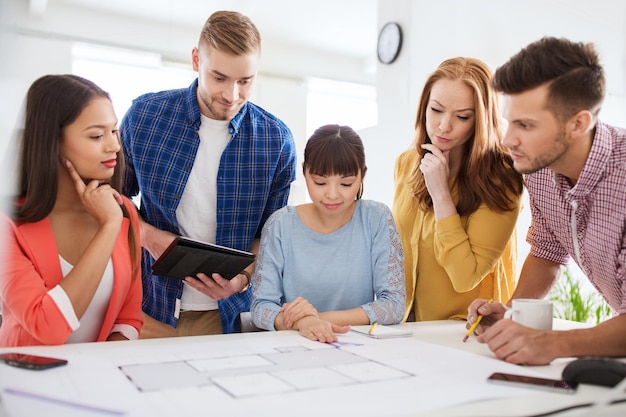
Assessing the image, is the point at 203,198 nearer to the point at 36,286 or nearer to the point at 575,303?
the point at 36,286

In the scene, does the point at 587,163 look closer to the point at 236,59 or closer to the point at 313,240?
the point at 313,240

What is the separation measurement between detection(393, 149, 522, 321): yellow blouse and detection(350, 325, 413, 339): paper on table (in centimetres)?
32

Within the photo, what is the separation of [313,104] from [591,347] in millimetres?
6176

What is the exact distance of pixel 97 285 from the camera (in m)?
1.27

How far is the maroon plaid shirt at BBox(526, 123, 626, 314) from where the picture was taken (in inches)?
52.4

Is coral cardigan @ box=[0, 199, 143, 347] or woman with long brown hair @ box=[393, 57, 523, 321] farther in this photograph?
woman with long brown hair @ box=[393, 57, 523, 321]

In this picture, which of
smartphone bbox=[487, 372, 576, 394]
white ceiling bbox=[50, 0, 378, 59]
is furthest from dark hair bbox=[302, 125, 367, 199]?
white ceiling bbox=[50, 0, 378, 59]

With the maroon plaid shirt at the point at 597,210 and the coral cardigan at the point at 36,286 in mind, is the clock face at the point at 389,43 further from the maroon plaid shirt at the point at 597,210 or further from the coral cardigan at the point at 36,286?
the coral cardigan at the point at 36,286

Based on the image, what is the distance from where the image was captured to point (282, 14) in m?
5.73

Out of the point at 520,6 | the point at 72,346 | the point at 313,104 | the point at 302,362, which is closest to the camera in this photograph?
the point at 302,362

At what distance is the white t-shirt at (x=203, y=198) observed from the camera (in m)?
1.83

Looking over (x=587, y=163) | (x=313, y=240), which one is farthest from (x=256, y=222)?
(x=587, y=163)

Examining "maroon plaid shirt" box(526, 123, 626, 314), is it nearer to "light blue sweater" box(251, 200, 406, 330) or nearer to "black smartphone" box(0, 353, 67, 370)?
"light blue sweater" box(251, 200, 406, 330)

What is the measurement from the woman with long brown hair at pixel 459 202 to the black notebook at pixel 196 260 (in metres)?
0.60
